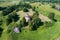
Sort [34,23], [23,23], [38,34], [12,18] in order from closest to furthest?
[38,34], [34,23], [23,23], [12,18]

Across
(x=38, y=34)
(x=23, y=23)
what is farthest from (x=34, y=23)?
(x=38, y=34)

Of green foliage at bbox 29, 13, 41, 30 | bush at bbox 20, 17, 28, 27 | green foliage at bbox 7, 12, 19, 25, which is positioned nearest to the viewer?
green foliage at bbox 29, 13, 41, 30

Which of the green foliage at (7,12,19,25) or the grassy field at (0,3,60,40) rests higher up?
the green foliage at (7,12,19,25)

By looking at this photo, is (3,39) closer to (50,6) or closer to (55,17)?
(55,17)

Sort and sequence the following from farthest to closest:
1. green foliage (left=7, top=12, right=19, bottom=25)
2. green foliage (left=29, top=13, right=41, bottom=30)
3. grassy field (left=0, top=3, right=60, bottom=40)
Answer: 1. green foliage (left=7, top=12, right=19, bottom=25)
2. green foliage (left=29, top=13, right=41, bottom=30)
3. grassy field (left=0, top=3, right=60, bottom=40)

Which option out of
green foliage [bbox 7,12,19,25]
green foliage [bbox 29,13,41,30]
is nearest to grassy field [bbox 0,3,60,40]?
green foliage [bbox 29,13,41,30]

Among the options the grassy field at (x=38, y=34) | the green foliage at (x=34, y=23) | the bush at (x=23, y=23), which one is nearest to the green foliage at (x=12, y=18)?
the grassy field at (x=38, y=34)

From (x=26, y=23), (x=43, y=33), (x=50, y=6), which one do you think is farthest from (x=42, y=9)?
→ (x=43, y=33)

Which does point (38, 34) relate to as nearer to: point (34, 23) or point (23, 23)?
point (34, 23)

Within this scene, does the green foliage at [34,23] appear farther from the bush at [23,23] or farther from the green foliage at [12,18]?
the green foliage at [12,18]

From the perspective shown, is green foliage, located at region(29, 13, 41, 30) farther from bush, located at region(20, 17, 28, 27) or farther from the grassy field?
bush, located at region(20, 17, 28, 27)

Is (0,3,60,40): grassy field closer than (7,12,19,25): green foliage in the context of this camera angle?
Yes
